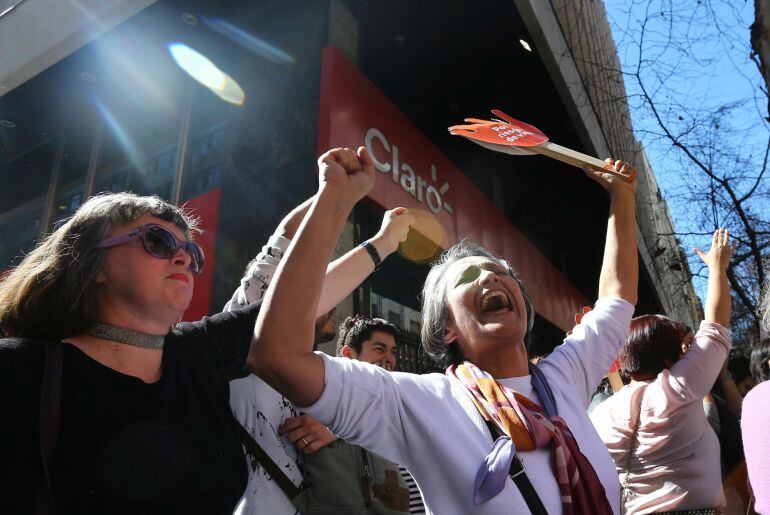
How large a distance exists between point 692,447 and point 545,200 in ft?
30.7

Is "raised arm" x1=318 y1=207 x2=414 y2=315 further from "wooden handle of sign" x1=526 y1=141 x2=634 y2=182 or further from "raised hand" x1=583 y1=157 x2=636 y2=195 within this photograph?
"raised hand" x1=583 y1=157 x2=636 y2=195

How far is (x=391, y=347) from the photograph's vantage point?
122 inches

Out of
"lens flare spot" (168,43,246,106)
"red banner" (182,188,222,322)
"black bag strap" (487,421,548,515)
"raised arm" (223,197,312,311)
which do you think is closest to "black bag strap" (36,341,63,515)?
"raised arm" (223,197,312,311)

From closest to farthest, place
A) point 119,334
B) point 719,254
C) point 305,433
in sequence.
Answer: point 119,334, point 305,433, point 719,254

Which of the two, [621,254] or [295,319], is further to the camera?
[621,254]

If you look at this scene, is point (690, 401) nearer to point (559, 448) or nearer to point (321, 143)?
point (559, 448)

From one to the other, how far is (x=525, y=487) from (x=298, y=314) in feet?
2.18

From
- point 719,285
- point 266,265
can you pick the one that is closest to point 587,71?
point 719,285

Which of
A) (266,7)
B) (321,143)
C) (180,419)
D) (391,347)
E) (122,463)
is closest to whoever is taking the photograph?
(122,463)

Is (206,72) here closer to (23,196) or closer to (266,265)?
(266,265)

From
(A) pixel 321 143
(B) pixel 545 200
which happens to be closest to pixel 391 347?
(A) pixel 321 143

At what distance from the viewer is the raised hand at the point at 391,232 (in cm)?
204

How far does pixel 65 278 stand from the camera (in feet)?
4.99

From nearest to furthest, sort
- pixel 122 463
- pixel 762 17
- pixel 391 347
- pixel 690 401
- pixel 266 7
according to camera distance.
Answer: pixel 122 463 → pixel 690 401 → pixel 762 17 → pixel 391 347 → pixel 266 7
